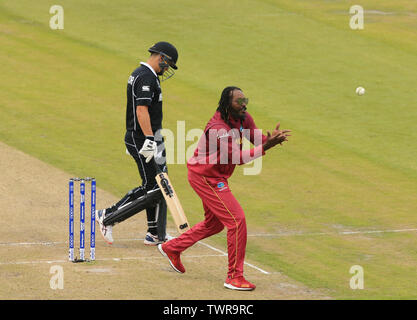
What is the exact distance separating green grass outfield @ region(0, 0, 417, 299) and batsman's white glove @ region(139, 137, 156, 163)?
60.2 inches

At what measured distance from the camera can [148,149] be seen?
10688mm

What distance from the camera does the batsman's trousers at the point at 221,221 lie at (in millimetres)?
9367

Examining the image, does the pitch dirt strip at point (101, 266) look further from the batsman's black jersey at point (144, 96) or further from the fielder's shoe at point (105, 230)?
the batsman's black jersey at point (144, 96)

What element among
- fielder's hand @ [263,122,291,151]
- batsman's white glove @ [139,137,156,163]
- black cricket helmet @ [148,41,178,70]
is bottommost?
batsman's white glove @ [139,137,156,163]

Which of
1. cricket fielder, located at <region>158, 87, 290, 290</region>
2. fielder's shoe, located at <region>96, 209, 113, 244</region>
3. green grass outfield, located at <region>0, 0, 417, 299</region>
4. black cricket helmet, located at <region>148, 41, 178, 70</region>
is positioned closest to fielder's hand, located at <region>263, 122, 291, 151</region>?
cricket fielder, located at <region>158, 87, 290, 290</region>

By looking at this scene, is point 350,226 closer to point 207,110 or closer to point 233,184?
point 233,184

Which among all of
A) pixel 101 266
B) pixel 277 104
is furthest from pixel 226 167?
pixel 277 104

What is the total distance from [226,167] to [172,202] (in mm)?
1020

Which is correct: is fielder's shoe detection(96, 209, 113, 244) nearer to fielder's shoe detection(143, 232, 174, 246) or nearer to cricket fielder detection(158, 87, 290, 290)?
fielder's shoe detection(143, 232, 174, 246)

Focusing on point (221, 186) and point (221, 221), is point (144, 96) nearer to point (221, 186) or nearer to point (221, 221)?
point (221, 186)

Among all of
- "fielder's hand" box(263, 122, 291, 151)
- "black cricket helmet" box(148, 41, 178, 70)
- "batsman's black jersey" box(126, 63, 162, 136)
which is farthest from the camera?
"black cricket helmet" box(148, 41, 178, 70)

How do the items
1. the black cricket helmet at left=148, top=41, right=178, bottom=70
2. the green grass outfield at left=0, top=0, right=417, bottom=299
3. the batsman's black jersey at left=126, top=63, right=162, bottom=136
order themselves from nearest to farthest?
the batsman's black jersey at left=126, top=63, right=162, bottom=136 < the black cricket helmet at left=148, top=41, right=178, bottom=70 < the green grass outfield at left=0, top=0, right=417, bottom=299

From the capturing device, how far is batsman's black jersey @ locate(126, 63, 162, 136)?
35.4 ft

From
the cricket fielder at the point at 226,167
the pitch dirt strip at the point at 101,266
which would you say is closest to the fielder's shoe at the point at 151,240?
the pitch dirt strip at the point at 101,266
